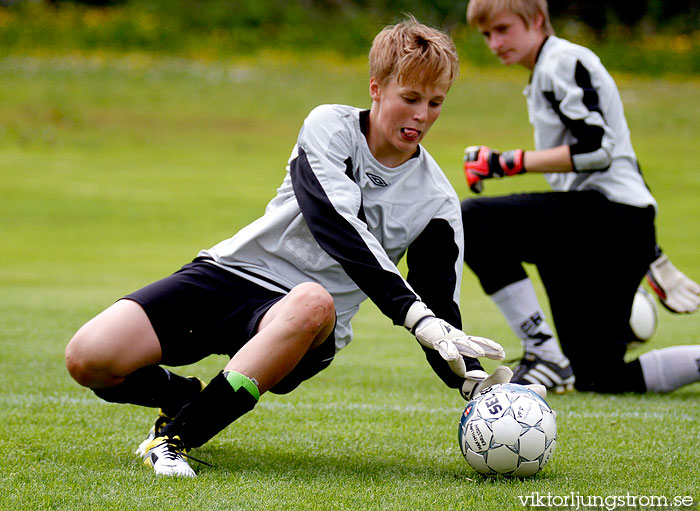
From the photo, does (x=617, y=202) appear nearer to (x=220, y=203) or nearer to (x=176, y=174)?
(x=220, y=203)

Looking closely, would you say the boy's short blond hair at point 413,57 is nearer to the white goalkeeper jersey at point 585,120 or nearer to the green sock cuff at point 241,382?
the green sock cuff at point 241,382

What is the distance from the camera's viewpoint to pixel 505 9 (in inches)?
181

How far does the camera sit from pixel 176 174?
16750 millimetres

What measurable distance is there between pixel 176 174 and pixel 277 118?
16.0 feet

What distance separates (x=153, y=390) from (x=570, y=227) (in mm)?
2284

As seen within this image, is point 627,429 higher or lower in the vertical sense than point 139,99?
higher

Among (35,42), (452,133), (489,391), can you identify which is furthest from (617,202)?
(35,42)

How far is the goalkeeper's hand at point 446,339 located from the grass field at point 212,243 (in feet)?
1.32

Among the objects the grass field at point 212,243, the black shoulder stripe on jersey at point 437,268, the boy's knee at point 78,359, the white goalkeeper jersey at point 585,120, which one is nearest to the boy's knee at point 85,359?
the boy's knee at point 78,359

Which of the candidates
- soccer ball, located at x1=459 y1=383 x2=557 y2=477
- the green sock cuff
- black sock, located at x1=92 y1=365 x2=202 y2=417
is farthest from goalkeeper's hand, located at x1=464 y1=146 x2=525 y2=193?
the green sock cuff

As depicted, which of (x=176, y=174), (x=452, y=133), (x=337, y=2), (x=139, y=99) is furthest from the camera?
(x=337, y=2)

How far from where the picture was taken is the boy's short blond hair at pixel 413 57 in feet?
10.1

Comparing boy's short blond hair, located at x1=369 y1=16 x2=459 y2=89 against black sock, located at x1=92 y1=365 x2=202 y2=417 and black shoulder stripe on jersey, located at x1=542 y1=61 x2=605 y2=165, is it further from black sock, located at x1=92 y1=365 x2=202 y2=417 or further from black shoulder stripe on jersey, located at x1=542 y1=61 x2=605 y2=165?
black shoulder stripe on jersey, located at x1=542 y1=61 x2=605 y2=165

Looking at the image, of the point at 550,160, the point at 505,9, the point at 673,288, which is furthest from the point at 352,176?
the point at 673,288
